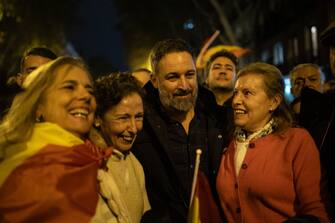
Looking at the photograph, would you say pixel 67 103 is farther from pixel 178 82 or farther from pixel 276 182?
pixel 276 182

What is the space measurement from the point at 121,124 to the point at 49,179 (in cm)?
94

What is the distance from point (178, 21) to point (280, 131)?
92.6ft

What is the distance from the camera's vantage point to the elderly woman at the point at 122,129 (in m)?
3.37

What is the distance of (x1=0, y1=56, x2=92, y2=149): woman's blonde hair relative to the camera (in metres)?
2.96

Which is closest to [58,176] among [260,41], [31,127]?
[31,127]

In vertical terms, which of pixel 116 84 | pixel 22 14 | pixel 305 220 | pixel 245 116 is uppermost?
pixel 22 14

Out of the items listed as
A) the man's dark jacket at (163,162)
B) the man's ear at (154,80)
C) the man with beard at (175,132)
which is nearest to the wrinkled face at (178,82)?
the man with beard at (175,132)

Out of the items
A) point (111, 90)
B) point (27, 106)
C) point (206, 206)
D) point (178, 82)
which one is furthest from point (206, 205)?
point (27, 106)

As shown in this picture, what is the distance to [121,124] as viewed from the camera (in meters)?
3.63

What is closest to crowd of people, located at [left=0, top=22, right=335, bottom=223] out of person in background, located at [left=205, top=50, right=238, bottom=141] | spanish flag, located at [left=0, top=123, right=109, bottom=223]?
spanish flag, located at [left=0, top=123, right=109, bottom=223]

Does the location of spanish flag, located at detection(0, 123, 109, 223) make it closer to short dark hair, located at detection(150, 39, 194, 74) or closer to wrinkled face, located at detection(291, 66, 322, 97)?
short dark hair, located at detection(150, 39, 194, 74)

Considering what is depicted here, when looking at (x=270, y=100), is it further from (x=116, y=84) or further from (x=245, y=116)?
(x=116, y=84)

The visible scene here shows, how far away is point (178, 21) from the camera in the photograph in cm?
3117

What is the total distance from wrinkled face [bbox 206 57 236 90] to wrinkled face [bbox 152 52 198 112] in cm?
243
